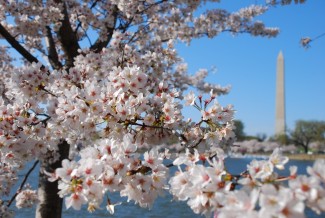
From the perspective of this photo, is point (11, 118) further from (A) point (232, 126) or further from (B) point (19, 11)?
(B) point (19, 11)

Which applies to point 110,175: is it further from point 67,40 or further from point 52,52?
point 52,52

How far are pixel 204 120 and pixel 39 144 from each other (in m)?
1.39

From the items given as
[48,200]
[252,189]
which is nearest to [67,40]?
[48,200]

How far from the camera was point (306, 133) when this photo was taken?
65625 mm

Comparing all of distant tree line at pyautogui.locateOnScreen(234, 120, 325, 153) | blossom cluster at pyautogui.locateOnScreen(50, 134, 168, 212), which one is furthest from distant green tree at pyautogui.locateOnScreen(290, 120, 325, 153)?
blossom cluster at pyautogui.locateOnScreen(50, 134, 168, 212)

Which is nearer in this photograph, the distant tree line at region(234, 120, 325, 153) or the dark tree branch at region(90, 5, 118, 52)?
the dark tree branch at region(90, 5, 118, 52)

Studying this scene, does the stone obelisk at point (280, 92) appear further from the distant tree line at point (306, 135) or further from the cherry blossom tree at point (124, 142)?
the cherry blossom tree at point (124, 142)

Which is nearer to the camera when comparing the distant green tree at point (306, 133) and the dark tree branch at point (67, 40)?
the dark tree branch at point (67, 40)

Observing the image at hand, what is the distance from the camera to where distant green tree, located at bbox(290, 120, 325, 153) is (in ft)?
206

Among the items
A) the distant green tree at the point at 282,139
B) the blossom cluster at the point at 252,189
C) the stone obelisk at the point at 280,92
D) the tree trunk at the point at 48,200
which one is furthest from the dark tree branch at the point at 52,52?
the distant green tree at the point at 282,139

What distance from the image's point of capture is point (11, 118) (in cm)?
308

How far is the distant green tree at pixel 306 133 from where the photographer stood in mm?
62656

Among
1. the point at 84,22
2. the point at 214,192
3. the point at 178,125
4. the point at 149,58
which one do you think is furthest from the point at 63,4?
the point at 214,192

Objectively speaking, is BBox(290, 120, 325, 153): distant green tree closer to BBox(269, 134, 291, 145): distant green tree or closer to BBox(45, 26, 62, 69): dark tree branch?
BBox(269, 134, 291, 145): distant green tree
